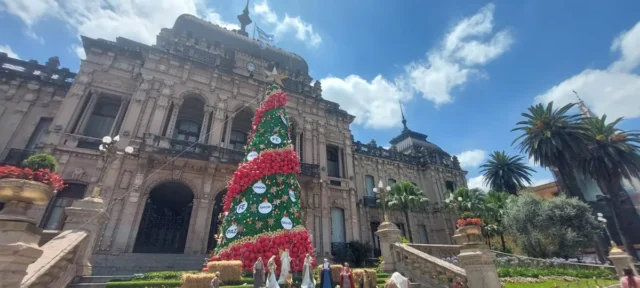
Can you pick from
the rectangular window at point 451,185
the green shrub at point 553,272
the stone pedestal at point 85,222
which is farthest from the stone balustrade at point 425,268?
the rectangular window at point 451,185

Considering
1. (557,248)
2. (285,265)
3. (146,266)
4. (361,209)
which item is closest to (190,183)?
(146,266)

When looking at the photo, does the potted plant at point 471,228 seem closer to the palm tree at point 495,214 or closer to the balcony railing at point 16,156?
the palm tree at point 495,214

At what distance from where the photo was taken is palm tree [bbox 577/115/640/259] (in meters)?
25.0

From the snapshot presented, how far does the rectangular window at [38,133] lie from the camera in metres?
15.9

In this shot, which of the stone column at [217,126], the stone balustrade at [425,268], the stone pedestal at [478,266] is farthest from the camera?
the stone column at [217,126]

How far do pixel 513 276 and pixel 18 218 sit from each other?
17489mm

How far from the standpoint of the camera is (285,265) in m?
9.26

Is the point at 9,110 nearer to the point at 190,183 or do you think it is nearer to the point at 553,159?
the point at 190,183

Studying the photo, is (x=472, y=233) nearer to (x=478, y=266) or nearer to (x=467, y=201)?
(x=478, y=266)

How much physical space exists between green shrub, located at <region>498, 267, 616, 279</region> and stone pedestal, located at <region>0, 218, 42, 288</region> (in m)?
16.7

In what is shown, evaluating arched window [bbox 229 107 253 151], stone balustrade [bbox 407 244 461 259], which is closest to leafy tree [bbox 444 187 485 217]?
stone balustrade [bbox 407 244 461 259]

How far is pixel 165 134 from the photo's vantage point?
703 inches

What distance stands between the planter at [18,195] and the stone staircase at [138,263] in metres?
9.32

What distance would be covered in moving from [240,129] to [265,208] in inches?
481
